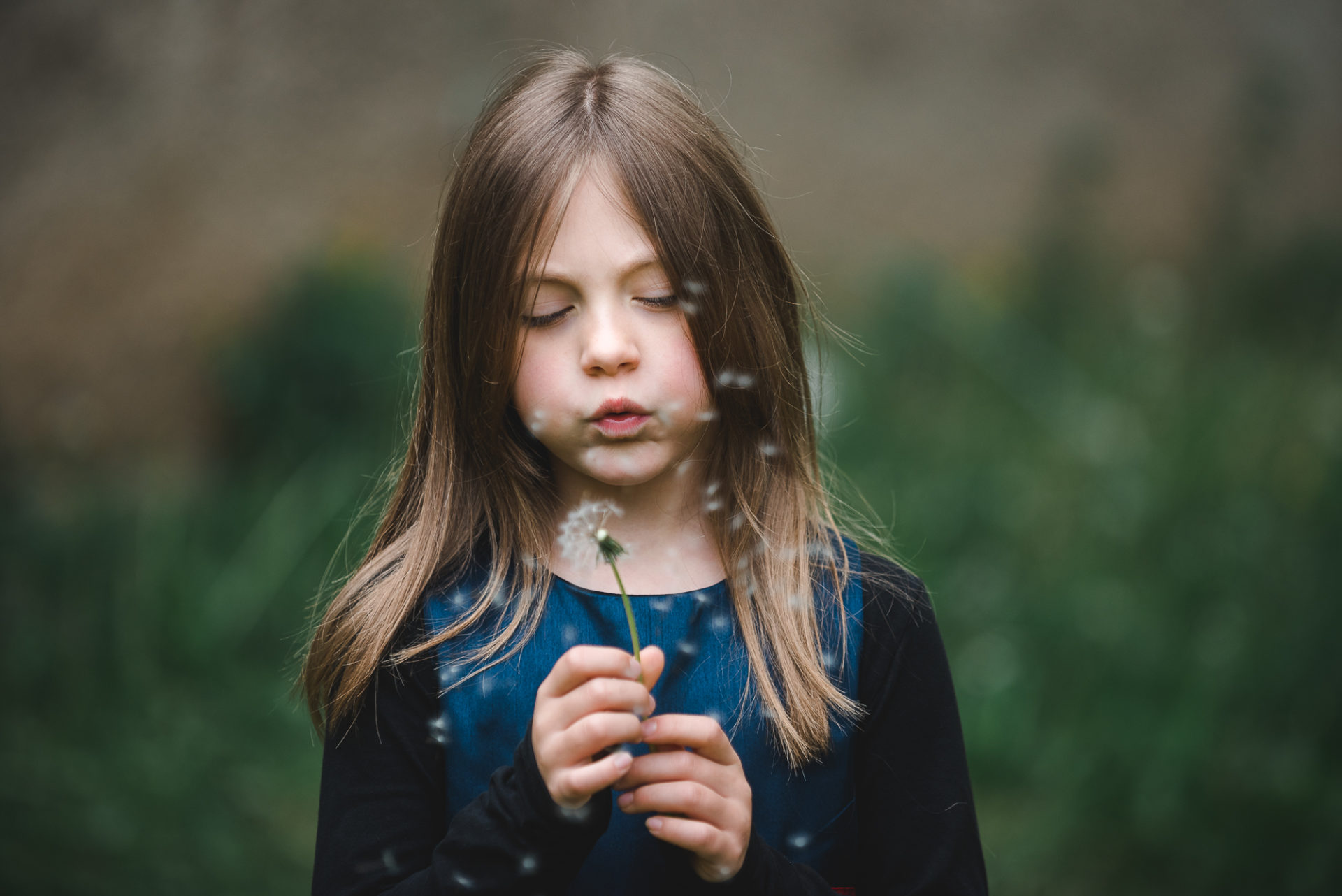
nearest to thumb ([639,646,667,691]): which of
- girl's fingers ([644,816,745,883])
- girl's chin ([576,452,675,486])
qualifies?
girl's fingers ([644,816,745,883])

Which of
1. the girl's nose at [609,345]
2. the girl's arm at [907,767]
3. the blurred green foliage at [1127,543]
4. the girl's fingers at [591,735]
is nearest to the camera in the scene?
the girl's fingers at [591,735]

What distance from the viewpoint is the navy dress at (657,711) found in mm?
1092

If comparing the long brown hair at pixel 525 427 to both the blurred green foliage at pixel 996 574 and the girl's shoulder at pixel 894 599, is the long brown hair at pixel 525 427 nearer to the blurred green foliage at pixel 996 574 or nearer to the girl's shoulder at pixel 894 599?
the girl's shoulder at pixel 894 599

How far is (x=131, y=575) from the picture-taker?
2795mm

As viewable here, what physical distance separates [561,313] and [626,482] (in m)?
0.17

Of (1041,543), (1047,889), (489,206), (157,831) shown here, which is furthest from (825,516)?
(157,831)

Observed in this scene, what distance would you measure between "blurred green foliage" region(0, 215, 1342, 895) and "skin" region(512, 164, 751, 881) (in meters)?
1.23

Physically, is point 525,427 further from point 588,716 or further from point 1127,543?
point 1127,543

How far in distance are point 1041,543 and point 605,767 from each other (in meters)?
2.13

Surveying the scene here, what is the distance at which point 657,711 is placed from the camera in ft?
3.63

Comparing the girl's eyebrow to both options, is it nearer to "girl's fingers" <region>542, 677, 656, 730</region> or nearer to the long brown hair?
the long brown hair

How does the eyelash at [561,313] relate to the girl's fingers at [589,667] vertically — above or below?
above

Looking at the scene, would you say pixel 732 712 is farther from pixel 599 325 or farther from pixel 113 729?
pixel 113 729

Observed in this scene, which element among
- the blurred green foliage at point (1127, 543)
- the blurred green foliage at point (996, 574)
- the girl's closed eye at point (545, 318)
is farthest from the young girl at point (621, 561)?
the blurred green foliage at point (1127, 543)
